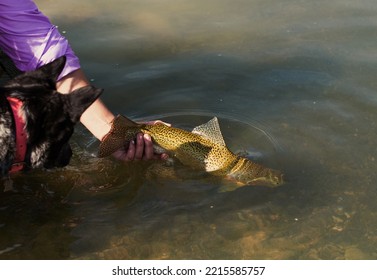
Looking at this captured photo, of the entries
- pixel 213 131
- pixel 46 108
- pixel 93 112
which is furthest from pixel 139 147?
pixel 46 108

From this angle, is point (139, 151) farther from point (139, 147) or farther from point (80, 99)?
point (80, 99)

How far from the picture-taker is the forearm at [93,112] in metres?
4.68

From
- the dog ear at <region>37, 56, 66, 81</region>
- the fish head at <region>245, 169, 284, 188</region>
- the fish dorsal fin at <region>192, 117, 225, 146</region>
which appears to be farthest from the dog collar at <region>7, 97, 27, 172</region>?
the fish head at <region>245, 169, 284, 188</region>

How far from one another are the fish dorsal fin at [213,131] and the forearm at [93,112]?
2.59 ft

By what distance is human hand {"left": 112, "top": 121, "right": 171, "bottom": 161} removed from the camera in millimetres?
4547

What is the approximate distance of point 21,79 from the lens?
12.4 ft

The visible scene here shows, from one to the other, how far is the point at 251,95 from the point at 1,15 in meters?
2.68

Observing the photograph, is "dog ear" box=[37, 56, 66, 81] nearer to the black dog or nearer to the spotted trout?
the black dog

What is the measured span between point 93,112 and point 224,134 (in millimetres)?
1373

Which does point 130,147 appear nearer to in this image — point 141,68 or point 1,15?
point 1,15

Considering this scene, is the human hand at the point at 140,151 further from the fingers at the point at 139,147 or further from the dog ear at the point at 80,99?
the dog ear at the point at 80,99

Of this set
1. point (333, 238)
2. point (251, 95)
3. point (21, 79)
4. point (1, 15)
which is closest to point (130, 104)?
point (251, 95)

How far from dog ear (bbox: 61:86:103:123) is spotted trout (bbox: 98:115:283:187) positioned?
2.36ft

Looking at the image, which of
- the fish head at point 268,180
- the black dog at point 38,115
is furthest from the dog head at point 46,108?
the fish head at point 268,180
